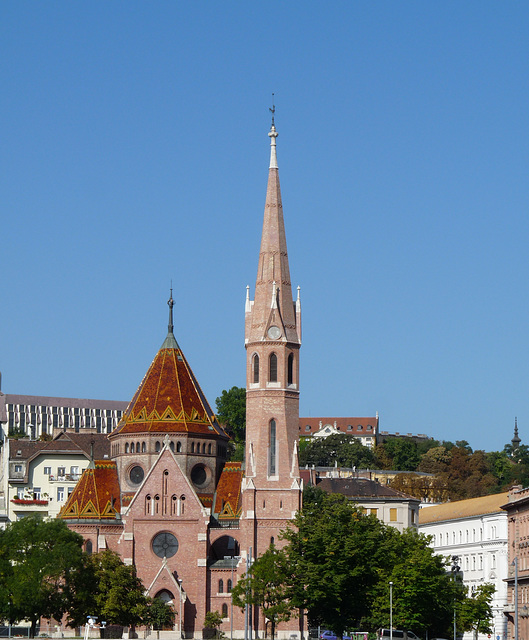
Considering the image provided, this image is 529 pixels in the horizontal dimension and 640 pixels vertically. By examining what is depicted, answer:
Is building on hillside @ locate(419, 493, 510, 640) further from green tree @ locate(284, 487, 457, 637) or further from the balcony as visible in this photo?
the balcony

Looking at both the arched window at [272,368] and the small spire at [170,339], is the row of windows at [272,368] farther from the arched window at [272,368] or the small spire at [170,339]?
the small spire at [170,339]

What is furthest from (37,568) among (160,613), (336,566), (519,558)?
(519,558)

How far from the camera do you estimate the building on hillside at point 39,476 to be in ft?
477

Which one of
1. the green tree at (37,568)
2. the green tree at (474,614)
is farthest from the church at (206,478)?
the green tree at (37,568)

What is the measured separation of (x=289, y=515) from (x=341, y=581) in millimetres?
15657

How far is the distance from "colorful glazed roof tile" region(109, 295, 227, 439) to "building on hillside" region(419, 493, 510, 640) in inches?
1124

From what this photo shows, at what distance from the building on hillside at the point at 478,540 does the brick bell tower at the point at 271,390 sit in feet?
69.4

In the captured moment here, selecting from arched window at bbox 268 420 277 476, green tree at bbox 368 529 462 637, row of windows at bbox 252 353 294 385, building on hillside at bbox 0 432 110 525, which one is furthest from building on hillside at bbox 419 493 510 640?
building on hillside at bbox 0 432 110 525

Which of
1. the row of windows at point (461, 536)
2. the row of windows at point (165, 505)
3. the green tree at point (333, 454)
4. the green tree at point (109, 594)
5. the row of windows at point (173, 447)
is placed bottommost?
the green tree at point (109, 594)

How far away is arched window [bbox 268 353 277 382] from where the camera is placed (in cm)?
11350

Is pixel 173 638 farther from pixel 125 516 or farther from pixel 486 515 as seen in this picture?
pixel 486 515

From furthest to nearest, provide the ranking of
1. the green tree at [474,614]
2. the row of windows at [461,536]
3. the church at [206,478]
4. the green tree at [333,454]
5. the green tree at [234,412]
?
the green tree at [333,454], the green tree at [234,412], the row of windows at [461,536], the church at [206,478], the green tree at [474,614]

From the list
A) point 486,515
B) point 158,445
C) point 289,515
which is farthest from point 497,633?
point 158,445

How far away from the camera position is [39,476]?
15112 cm
